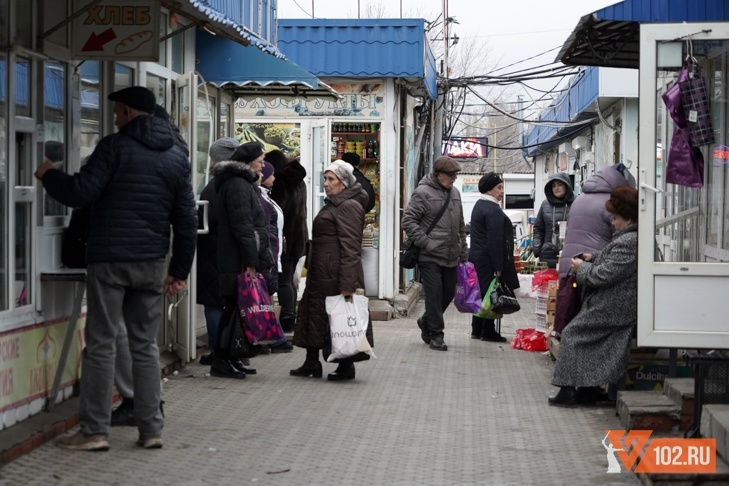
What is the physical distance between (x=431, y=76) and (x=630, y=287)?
10717 mm

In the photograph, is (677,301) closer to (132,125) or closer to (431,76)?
(132,125)

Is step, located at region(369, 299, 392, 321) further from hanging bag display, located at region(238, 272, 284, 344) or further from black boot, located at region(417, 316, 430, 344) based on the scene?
hanging bag display, located at region(238, 272, 284, 344)

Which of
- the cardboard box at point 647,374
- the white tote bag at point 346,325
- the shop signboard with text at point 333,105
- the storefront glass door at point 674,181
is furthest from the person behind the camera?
the shop signboard with text at point 333,105

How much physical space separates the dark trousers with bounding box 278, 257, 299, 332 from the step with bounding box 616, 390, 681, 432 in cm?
497

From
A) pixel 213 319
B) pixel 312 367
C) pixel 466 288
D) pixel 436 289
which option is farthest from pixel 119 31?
pixel 466 288

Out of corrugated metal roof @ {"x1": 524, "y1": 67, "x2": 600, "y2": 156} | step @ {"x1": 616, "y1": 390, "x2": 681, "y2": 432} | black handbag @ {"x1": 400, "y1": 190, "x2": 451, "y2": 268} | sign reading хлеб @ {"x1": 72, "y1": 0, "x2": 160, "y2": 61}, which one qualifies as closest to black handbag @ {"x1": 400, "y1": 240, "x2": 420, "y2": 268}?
black handbag @ {"x1": 400, "y1": 190, "x2": 451, "y2": 268}

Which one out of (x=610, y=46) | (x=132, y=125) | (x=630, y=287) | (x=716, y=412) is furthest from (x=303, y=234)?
(x=716, y=412)

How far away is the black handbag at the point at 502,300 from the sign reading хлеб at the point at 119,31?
588 cm

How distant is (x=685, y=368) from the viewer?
8.23 metres

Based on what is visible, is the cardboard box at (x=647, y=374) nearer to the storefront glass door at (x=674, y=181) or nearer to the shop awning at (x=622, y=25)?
the storefront glass door at (x=674, y=181)

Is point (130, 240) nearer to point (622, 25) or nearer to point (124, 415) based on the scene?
point (124, 415)

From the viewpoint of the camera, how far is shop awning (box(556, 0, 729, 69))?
27.5 ft

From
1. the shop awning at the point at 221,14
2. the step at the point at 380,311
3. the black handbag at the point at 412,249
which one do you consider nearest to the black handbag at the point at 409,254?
the black handbag at the point at 412,249

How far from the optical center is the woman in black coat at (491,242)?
1235 centimetres
